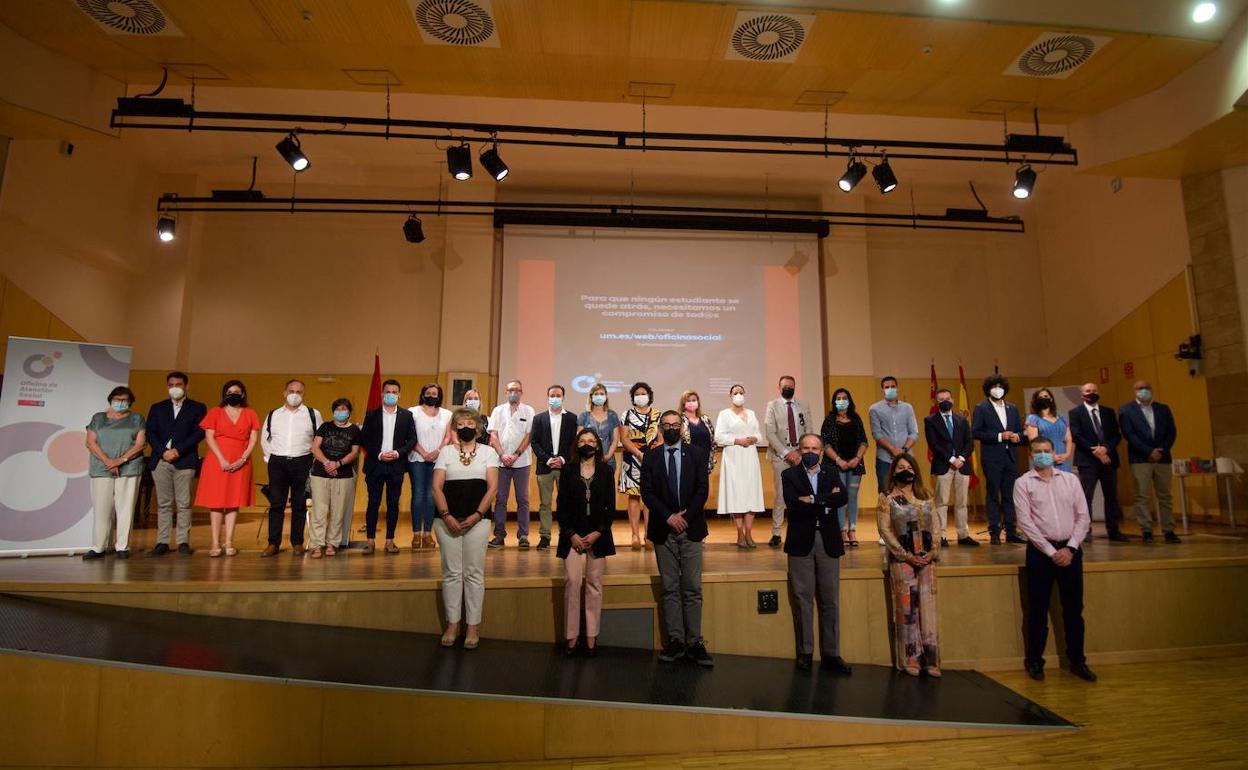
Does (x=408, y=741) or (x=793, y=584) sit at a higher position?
(x=793, y=584)

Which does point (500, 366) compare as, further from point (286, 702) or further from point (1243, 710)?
point (1243, 710)

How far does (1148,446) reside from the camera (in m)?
5.68

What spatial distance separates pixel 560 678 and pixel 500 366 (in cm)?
580

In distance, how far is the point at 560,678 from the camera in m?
3.33

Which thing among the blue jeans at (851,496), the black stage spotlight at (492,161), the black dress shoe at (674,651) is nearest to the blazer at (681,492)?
the black dress shoe at (674,651)

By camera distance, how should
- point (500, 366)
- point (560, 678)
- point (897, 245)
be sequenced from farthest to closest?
point (897, 245)
point (500, 366)
point (560, 678)

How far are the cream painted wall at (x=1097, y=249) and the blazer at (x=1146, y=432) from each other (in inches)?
104

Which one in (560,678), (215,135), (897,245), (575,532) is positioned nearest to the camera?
(560,678)

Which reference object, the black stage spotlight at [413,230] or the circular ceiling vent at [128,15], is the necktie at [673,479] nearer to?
the circular ceiling vent at [128,15]

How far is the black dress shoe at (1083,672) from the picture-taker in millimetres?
3916

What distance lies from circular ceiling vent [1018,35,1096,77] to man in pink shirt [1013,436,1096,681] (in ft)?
13.4

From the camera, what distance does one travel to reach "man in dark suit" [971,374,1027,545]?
5.50 meters

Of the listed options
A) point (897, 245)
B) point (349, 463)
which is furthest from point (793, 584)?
point (897, 245)

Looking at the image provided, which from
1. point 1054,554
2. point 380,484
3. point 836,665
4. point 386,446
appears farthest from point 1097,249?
point 380,484
